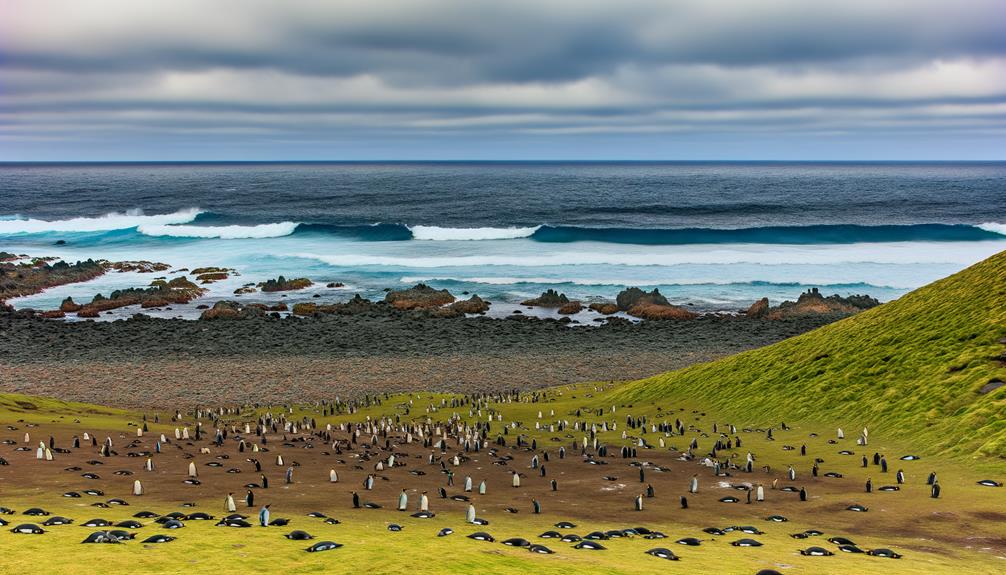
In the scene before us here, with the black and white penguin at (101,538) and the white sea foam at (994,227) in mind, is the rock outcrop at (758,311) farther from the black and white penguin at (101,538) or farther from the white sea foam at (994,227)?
the white sea foam at (994,227)

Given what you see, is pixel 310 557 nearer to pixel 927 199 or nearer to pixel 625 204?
pixel 625 204

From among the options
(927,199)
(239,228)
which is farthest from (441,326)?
(927,199)

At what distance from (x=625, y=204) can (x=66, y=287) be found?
392 feet

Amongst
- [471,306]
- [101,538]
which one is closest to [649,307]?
[471,306]

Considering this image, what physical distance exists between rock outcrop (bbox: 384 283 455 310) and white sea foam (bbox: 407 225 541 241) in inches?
2081

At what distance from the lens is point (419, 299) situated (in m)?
73.7

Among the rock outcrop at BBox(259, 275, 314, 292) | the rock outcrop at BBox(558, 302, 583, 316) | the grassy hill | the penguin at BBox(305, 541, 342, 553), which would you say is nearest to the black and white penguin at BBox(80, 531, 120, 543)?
the penguin at BBox(305, 541, 342, 553)

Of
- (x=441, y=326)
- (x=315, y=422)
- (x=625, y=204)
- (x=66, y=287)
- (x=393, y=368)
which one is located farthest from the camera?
(x=625, y=204)

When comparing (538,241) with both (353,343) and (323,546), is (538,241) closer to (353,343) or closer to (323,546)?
(353,343)

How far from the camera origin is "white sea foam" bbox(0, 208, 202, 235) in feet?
475

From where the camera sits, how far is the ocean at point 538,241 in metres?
86.3

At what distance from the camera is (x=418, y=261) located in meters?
106

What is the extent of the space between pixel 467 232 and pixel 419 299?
59573 mm

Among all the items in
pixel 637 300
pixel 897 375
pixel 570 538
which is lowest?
pixel 570 538
